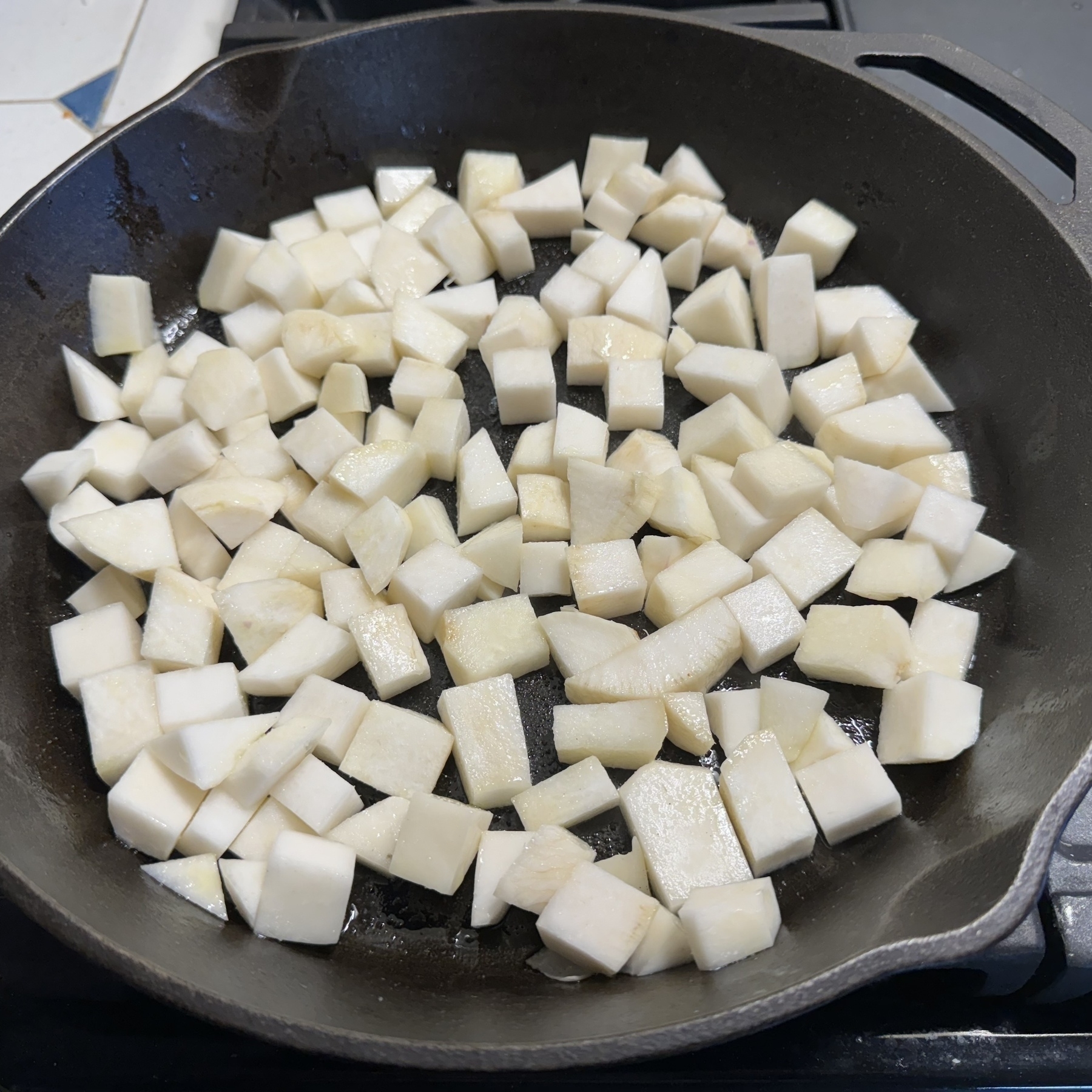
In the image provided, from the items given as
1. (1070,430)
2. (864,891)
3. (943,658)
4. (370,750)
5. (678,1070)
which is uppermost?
(1070,430)

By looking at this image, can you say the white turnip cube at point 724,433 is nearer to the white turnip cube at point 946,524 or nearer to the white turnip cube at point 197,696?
the white turnip cube at point 946,524

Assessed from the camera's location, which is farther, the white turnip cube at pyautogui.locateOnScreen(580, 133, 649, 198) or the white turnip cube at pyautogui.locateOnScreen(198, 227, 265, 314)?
the white turnip cube at pyautogui.locateOnScreen(580, 133, 649, 198)

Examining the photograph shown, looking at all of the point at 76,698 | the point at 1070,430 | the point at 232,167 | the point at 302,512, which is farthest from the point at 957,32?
the point at 76,698

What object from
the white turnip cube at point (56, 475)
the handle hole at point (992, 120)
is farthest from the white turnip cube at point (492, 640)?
the handle hole at point (992, 120)

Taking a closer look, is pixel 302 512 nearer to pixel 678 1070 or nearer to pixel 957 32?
pixel 678 1070

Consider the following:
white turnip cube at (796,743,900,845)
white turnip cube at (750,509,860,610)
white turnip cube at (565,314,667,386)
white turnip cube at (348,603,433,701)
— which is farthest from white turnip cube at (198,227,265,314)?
white turnip cube at (796,743,900,845)

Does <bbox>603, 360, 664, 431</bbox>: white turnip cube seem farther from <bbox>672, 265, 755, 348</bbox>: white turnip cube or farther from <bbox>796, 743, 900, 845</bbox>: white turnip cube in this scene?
<bbox>796, 743, 900, 845</bbox>: white turnip cube

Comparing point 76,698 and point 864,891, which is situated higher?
point 76,698

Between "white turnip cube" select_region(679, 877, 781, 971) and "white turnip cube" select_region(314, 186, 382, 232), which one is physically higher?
"white turnip cube" select_region(314, 186, 382, 232)
